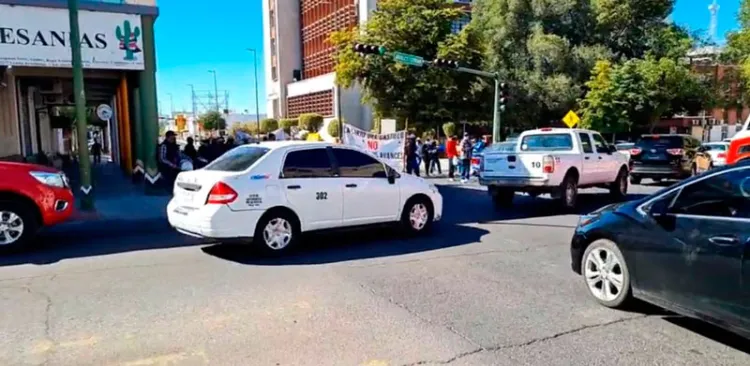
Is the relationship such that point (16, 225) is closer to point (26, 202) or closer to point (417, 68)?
point (26, 202)

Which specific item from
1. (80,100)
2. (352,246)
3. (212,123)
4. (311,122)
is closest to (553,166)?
(352,246)

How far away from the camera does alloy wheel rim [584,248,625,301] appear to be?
527 centimetres

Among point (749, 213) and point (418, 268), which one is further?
point (418, 268)

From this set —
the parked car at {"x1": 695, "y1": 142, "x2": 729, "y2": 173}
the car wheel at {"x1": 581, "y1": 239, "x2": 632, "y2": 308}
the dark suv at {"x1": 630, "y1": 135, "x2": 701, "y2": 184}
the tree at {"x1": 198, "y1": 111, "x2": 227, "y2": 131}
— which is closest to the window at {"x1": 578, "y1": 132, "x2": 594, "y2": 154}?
the dark suv at {"x1": 630, "y1": 135, "x2": 701, "y2": 184}

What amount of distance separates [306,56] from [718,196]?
216ft

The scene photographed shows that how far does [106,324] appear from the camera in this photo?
16.2 feet

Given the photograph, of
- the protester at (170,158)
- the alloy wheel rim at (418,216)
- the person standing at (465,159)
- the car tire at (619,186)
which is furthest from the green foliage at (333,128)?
the alloy wheel rim at (418,216)

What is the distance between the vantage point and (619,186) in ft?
46.4

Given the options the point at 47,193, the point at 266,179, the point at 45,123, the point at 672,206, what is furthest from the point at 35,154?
the point at 672,206

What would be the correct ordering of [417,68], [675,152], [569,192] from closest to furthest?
[569,192]
[675,152]
[417,68]

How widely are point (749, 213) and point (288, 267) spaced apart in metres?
4.83

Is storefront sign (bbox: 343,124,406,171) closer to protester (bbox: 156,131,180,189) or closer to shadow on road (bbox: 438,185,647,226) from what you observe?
shadow on road (bbox: 438,185,647,226)

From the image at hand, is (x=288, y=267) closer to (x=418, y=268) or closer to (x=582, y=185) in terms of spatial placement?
(x=418, y=268)

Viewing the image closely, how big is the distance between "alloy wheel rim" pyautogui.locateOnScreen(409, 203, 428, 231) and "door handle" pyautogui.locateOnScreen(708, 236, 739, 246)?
528 centimetres
